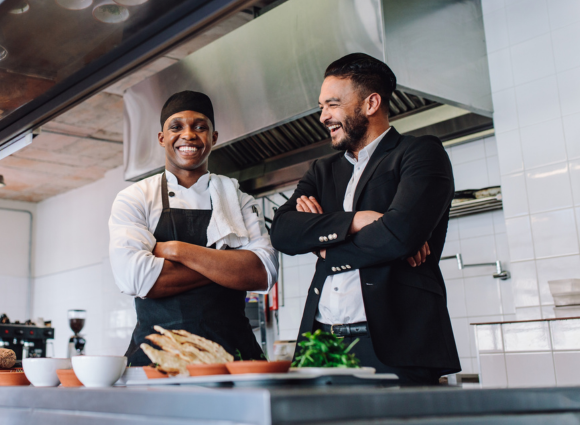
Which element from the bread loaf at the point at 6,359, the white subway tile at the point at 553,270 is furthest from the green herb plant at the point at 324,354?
the white subway tile at the point at 553,270

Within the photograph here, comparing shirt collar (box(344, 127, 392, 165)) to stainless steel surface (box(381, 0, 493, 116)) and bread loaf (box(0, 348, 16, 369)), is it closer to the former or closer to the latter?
bread loaf (box(0, 348, 16, 369))

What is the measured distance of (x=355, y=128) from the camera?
170 centimetres

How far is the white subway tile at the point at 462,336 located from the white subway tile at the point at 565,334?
119 centimetres

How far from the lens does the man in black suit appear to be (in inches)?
54.8

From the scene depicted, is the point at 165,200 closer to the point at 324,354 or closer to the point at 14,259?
the point at 324,354

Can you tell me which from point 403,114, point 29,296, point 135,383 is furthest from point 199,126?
point 29,296

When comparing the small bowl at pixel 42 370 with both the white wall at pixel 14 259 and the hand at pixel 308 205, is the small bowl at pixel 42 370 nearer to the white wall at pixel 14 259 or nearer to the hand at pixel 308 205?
the hand at pixel 308 205

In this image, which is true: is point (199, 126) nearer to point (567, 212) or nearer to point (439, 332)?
point (439, 332)

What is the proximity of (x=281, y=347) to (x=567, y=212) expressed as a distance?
1.71m

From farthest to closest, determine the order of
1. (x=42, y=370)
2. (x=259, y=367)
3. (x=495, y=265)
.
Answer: (x=495, y=265) → (x=42, y=370) → (x=259, y=367)

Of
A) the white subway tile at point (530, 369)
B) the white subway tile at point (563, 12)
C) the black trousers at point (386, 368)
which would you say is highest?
the white subway tile at point (563, 12)

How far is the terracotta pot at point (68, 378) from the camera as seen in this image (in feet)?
3.36

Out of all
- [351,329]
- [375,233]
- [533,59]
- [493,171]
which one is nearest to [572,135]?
[533,59]

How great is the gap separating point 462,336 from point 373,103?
2537mm
